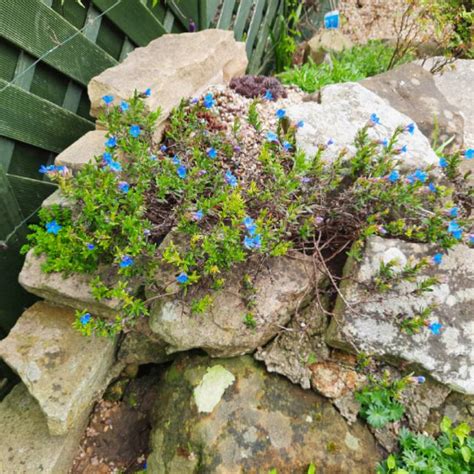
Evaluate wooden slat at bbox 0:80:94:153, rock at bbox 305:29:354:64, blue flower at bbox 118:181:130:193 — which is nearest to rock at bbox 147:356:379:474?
blue flower at bbox 118:181:130:193

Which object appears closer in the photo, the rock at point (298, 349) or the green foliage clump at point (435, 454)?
the green foliage clump at point (435, 454)

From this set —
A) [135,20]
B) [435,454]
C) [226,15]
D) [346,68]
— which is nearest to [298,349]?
[435,454]

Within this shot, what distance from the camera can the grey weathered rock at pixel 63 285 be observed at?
2033 mm

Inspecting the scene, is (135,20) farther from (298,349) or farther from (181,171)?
(298,349)

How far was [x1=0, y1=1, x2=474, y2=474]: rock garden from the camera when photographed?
1907 millimetres

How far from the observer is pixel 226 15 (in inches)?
144

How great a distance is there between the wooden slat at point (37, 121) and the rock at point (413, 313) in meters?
1.77

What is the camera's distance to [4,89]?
201 cm

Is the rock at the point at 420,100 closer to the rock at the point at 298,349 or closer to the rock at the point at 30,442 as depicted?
the rock at the point at 298,349

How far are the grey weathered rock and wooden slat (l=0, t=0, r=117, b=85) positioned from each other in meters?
1.02

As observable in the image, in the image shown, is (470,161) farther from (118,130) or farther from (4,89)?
(4,89)

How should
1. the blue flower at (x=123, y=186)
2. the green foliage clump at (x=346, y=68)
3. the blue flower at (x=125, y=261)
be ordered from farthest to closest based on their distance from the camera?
the green foliage clump at (x=346, y=68), the blue flower at (x=123, y=186), the blue flower at (x=125, y=261)

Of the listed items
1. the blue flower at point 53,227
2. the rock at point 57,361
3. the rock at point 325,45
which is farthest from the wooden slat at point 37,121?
the rock at point 325,45

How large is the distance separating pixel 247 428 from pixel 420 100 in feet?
8.24
